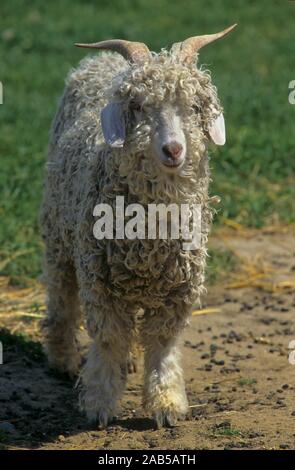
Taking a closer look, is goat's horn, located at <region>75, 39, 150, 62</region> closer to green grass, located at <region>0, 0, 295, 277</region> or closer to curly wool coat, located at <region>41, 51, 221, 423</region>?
curly wool coat, located at <region>41, 51, 221, 423</region>

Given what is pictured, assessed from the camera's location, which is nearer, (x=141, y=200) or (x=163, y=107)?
(x=163, y=107)

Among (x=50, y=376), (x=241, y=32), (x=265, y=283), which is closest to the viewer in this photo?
(x=50, y=376)

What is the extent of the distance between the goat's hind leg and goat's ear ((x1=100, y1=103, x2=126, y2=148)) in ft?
4.95

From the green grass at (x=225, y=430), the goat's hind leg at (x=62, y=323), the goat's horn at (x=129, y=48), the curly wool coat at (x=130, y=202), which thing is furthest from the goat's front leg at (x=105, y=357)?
the goat's horn at (x=129, y=48)

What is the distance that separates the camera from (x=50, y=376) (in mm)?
6895

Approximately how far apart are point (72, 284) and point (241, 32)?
954 cm

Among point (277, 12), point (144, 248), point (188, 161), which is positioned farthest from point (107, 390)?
point (277, 12)

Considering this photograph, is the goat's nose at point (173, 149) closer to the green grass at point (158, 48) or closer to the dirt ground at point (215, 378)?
the dirt ground at point (215, 378)

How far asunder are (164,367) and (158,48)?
8.46m

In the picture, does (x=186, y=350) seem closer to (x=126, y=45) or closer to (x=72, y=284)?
(x=72, y=284)

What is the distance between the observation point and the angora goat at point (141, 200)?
5461mm

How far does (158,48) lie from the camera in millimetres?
13992

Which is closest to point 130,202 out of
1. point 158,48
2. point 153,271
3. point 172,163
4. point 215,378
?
point 153,271

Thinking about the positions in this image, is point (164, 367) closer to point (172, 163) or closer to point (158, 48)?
point (172, 163)
